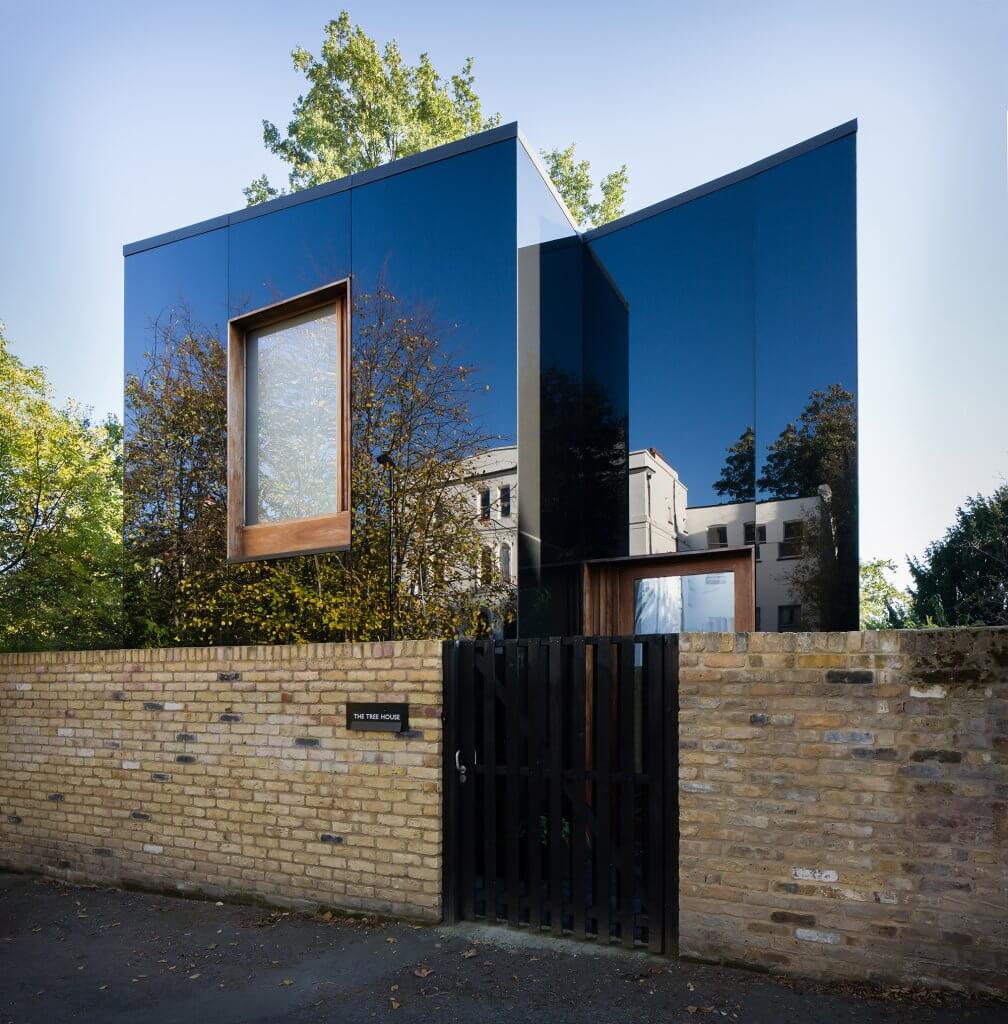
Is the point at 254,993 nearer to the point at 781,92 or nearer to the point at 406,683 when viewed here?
the point at 406,683

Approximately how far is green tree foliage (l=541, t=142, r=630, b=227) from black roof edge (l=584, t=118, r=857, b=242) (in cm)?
1182

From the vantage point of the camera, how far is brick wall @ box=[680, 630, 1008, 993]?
13.5 feet

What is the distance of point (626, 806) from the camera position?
4852 mm

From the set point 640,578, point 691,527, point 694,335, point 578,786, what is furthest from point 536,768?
point 694,335

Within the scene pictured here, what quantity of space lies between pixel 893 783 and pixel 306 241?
23.6 feet

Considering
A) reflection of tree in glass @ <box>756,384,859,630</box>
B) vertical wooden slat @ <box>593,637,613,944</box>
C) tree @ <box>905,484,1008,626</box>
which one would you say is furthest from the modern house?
tree @ <box>905,484,1008,626</box>

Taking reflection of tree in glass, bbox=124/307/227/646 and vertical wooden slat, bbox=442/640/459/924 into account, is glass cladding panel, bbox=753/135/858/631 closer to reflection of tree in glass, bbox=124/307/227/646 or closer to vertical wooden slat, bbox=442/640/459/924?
vertical wooden slat, bbox=442/640/459/924

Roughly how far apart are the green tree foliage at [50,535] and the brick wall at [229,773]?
1816 millimetres

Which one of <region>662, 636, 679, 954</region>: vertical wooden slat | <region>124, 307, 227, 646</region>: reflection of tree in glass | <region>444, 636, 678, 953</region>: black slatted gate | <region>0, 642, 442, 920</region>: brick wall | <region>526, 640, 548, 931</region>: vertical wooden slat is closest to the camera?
<region>662, 636, 679, 954</region>: vertical wooden slat

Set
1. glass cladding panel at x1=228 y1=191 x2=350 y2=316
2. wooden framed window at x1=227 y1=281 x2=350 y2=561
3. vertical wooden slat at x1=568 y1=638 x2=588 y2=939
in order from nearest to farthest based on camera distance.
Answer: vertical wooden slat at x1=568 y1=638 x2=588 y2=939 < wooden framed window at x1=227 y1=281 x2=350 y2=561 < glass cladding panel at x1=228 y1=191 x2=350 y2=316

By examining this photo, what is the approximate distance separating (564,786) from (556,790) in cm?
6

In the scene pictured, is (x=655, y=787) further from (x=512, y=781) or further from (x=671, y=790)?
(x=512, y=781)

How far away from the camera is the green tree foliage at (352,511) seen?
762 centimetres

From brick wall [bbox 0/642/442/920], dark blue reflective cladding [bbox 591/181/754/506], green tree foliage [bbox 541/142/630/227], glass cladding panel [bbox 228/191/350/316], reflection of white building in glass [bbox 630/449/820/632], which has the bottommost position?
brick wall [bbox 0/642/442/920]
